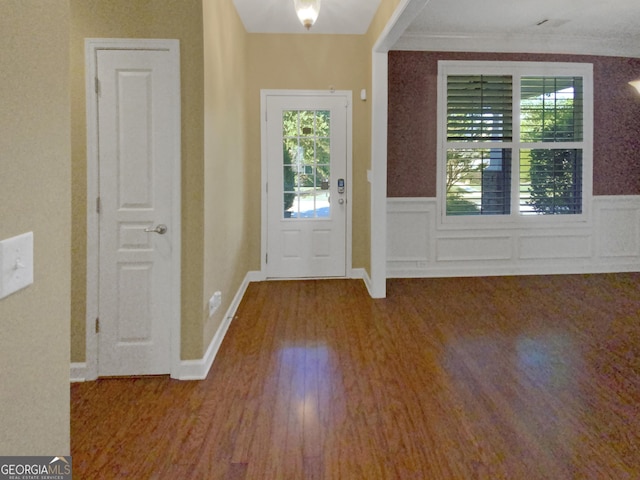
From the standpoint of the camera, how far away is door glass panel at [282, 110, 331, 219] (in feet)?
16.7

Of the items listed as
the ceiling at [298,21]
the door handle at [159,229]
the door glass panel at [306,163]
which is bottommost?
the door handle at [159,229]

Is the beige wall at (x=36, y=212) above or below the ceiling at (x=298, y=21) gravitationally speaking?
below

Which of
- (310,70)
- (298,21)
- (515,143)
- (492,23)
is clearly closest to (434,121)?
(515,143)

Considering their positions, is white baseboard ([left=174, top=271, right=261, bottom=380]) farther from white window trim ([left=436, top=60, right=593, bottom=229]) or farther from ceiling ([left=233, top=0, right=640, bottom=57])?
white window trim ([left=436, top=60, right=593, bottom=229])

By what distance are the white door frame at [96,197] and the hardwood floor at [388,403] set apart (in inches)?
9.1

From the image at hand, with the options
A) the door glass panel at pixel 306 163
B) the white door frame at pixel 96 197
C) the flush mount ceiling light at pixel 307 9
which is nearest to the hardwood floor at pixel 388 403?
the white door frame at pixel 96 197

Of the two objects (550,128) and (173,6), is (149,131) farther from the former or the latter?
(550,128)

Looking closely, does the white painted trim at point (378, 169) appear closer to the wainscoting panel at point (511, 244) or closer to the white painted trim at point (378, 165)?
the white painted trim at point (378, 165)

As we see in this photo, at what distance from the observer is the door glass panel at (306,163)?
16.7 feet

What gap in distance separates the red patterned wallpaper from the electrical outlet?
106 inches

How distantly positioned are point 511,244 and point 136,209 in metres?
4.33

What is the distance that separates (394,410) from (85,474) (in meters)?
1.47

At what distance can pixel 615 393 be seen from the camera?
2.59 meters

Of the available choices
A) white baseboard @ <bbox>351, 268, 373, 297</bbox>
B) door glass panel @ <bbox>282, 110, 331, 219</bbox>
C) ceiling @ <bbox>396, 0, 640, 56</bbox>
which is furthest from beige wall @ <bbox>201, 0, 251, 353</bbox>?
ceiling @ <bbox>396, 0, 640, 56</bbox>
